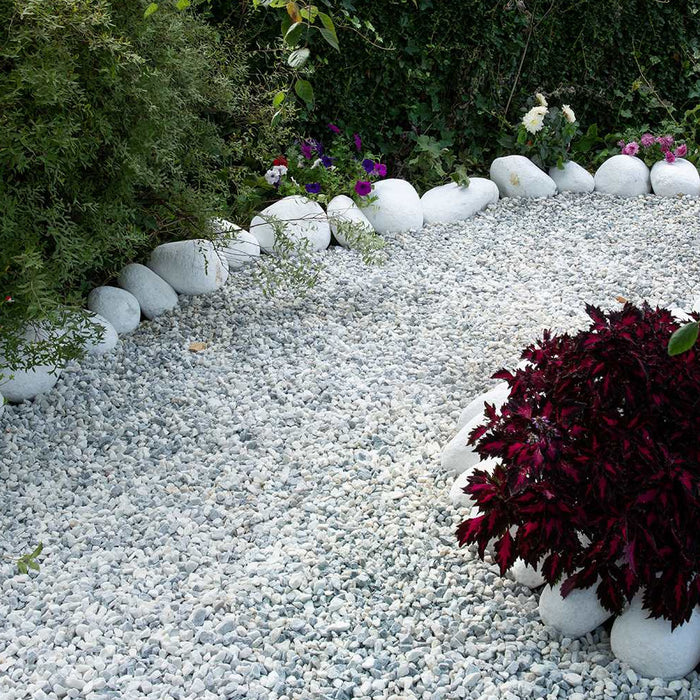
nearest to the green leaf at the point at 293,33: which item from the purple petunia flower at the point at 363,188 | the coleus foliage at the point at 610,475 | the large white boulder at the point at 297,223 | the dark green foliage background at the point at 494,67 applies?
the coleus foliage at the point at 610,475

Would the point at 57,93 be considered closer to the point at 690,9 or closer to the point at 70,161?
the point at 70,161

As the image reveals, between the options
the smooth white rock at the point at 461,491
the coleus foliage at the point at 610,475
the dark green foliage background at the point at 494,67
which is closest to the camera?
the coleus foliage at the point at 610,475

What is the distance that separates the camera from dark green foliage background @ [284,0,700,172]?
4.88m

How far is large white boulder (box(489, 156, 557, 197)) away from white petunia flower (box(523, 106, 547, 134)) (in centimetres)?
20

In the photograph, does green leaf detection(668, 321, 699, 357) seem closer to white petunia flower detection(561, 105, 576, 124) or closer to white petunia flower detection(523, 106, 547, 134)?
white petunia flower detection(523, 106, 547, 134)

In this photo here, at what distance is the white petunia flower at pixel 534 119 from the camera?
5023 mm

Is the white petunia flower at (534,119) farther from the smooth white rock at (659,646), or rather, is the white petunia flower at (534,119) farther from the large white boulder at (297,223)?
the smooth white rock at (659,646)

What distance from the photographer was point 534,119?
5.04 m

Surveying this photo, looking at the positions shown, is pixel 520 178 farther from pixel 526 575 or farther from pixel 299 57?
pixel 299 57

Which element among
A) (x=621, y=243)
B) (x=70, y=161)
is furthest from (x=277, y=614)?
(x=621, y=243)

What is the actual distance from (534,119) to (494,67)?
0.49 metres

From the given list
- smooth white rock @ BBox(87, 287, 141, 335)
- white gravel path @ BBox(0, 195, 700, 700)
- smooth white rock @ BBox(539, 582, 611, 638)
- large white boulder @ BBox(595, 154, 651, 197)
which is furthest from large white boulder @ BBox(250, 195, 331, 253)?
smooth white rock @ BBox(539, 582, 611, 638)

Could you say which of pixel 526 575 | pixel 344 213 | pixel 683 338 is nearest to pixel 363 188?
pixel 344 213

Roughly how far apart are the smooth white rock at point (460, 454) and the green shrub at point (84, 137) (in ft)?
4.36
